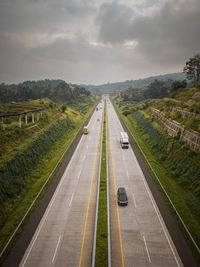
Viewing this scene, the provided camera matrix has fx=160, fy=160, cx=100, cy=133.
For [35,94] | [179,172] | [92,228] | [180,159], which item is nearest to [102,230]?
[92,228]

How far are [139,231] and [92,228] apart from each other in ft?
17.8

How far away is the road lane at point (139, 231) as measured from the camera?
15.3 m

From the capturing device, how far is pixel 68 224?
63.7ft

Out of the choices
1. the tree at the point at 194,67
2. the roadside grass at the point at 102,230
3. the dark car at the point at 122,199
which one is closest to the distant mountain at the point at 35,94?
the tree at the point at 194,67

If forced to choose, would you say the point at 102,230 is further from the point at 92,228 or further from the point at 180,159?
the point at 180,159

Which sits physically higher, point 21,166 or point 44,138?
point 44,138

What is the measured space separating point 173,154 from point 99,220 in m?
20.6

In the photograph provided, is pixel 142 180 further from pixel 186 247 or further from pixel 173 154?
pixel 186 247

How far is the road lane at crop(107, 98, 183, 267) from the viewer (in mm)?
15328

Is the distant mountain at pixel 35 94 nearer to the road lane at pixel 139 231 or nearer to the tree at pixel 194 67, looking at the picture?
the tree at pixel 194 67

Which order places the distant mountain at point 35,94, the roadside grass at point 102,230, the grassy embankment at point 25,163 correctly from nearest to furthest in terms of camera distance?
the roadside grass at point 102,230 → the grassy embankment at point 25,163 → the distant mountain at point 35,94

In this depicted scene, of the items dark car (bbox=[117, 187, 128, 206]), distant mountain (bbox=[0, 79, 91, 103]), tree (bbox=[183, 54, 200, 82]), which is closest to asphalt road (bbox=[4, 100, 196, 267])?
dark car (bbox=[117, 187, 128, 206])

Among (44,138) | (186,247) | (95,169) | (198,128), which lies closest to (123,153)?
(95,169)

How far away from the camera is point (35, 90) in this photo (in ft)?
412
